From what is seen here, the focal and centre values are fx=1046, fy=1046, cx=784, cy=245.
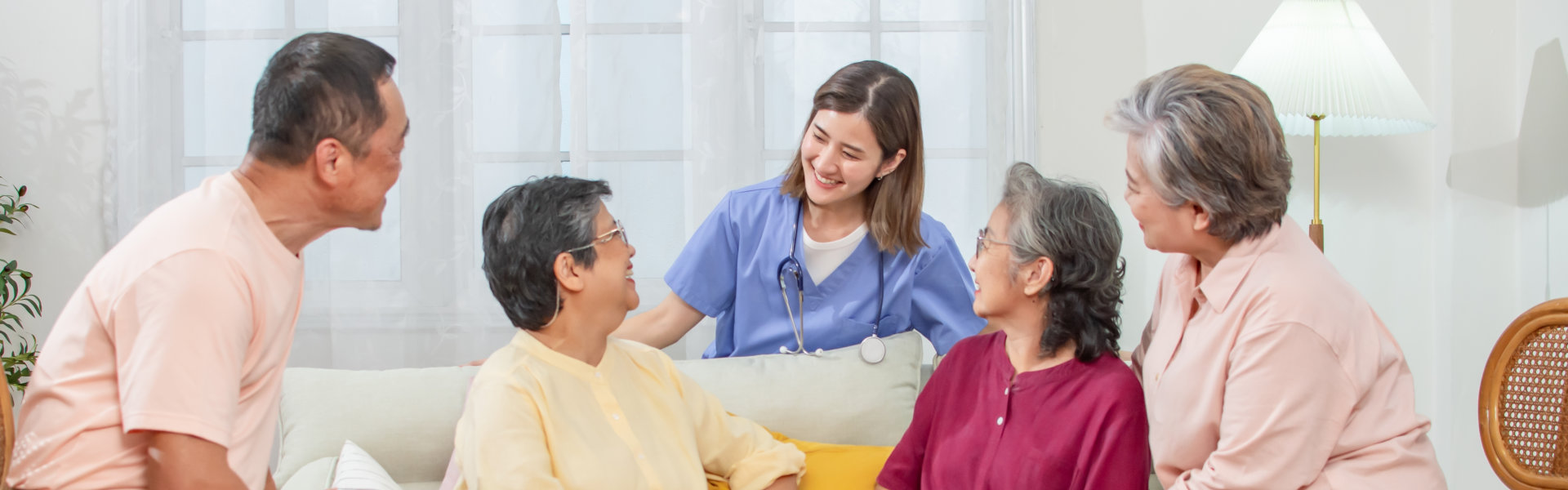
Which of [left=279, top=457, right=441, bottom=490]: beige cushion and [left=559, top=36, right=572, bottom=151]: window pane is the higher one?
[left=559, top=36, right=572, bottom=151]: window pane

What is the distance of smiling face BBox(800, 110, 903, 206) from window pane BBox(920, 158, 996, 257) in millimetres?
686

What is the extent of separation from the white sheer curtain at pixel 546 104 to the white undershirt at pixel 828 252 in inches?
22.8

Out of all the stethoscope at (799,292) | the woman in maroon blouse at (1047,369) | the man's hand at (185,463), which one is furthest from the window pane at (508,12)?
the man's hand at (185,463)

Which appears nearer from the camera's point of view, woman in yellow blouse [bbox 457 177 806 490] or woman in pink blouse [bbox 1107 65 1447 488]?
woman in pink blouse [bbox 1107 65 1447 488]

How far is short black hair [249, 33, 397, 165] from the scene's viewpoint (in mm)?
1134

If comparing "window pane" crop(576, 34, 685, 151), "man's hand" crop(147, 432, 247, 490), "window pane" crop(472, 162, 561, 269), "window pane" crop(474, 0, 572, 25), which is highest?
"window pane" crop(474, 0, 572, 25)

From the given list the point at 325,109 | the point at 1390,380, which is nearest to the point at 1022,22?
the point at 1390,380

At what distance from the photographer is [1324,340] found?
131 centimetres

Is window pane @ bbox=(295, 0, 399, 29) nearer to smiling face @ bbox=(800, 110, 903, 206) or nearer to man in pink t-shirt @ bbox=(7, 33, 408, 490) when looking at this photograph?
smiling face @ bbox=(800, 110, 903, 206)

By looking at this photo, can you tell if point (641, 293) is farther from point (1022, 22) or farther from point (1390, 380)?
point (1390, 380)

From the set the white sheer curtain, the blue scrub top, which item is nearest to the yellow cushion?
the blue scrub top

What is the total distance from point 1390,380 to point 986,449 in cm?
56

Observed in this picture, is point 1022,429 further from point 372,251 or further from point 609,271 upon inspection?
point 372,251

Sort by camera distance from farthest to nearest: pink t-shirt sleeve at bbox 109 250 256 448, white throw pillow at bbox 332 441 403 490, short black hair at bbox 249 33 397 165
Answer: white throw pillow at bbox 332 441 403 490, short black hair at bbox 249 33 397 165, pink t-shirt sleeve at bbox 109 250 256 448
